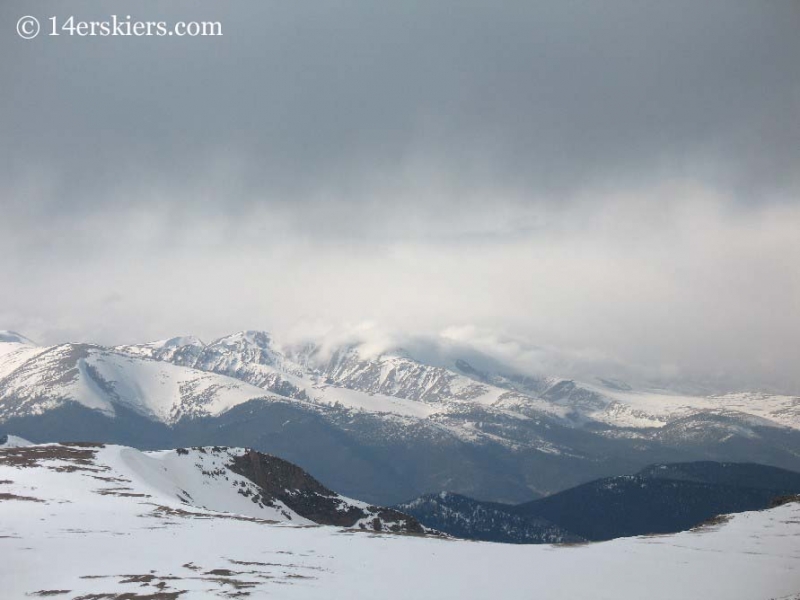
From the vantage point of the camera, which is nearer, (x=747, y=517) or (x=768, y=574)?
(x=768, y=574)

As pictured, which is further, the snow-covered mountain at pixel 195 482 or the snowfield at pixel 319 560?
the snow-covered mountain at pixel 195 482

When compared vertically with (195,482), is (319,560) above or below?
above

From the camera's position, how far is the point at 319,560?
190 ft

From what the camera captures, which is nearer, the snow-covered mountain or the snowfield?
the snowfield

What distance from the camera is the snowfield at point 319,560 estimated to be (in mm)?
46750

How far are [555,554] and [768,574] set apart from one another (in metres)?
18.3

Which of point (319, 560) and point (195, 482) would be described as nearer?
point (319, 560)

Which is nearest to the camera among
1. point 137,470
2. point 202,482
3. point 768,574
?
point 768,574

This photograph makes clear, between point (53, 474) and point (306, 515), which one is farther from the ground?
point (53, 474)

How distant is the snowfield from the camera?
4675 centimetres

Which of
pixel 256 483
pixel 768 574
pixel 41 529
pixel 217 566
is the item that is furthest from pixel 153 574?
pixel 256 483

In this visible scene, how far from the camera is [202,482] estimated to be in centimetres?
15412

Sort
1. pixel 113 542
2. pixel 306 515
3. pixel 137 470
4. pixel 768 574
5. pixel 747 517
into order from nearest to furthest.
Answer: pixel 768 574 → pixel 113 542 → pixel 747 517 → pixel 137 470 → pixel 306 515

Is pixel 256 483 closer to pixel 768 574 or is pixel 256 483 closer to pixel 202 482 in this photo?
pixel 202 482
